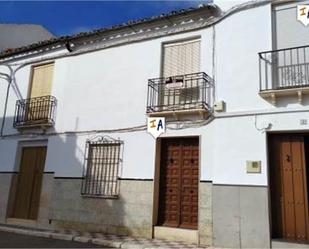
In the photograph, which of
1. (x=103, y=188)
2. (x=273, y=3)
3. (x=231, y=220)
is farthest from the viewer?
(x=103, y=188)

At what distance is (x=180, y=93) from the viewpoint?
9.54 meters

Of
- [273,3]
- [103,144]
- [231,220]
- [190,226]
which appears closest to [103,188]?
[103,144]

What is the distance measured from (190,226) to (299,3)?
234 inches

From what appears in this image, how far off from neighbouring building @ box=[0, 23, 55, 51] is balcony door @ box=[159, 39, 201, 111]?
840 centimetres

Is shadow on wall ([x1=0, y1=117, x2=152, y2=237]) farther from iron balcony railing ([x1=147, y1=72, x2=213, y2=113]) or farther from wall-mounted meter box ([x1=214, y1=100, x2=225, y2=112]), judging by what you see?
wall-mounted meter box ([x1=214, y1=100, x2=225, y2=112])

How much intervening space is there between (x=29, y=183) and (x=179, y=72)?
6.30 metres

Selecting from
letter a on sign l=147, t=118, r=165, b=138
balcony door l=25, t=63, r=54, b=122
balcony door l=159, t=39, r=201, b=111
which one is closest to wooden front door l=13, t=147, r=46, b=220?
Answer: balcony door l=25, t=63, r=54, b=122

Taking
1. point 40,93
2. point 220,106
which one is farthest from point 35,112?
point 220,106

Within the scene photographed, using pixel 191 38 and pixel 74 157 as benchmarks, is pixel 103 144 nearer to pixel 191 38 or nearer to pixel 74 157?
pixel 74 157

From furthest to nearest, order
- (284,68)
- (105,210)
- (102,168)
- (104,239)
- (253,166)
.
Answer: (102,168), (105,210), (104,239), (284,68), (253,166)

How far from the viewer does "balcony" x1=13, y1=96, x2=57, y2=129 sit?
459 inches

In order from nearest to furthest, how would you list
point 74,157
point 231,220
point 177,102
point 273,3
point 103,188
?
point 231,220 → point 273,3 → point 177,102 → point 103,188 → point 74,157

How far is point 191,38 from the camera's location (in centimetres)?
972

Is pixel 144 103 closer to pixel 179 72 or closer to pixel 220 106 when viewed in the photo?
pixel 179 72
